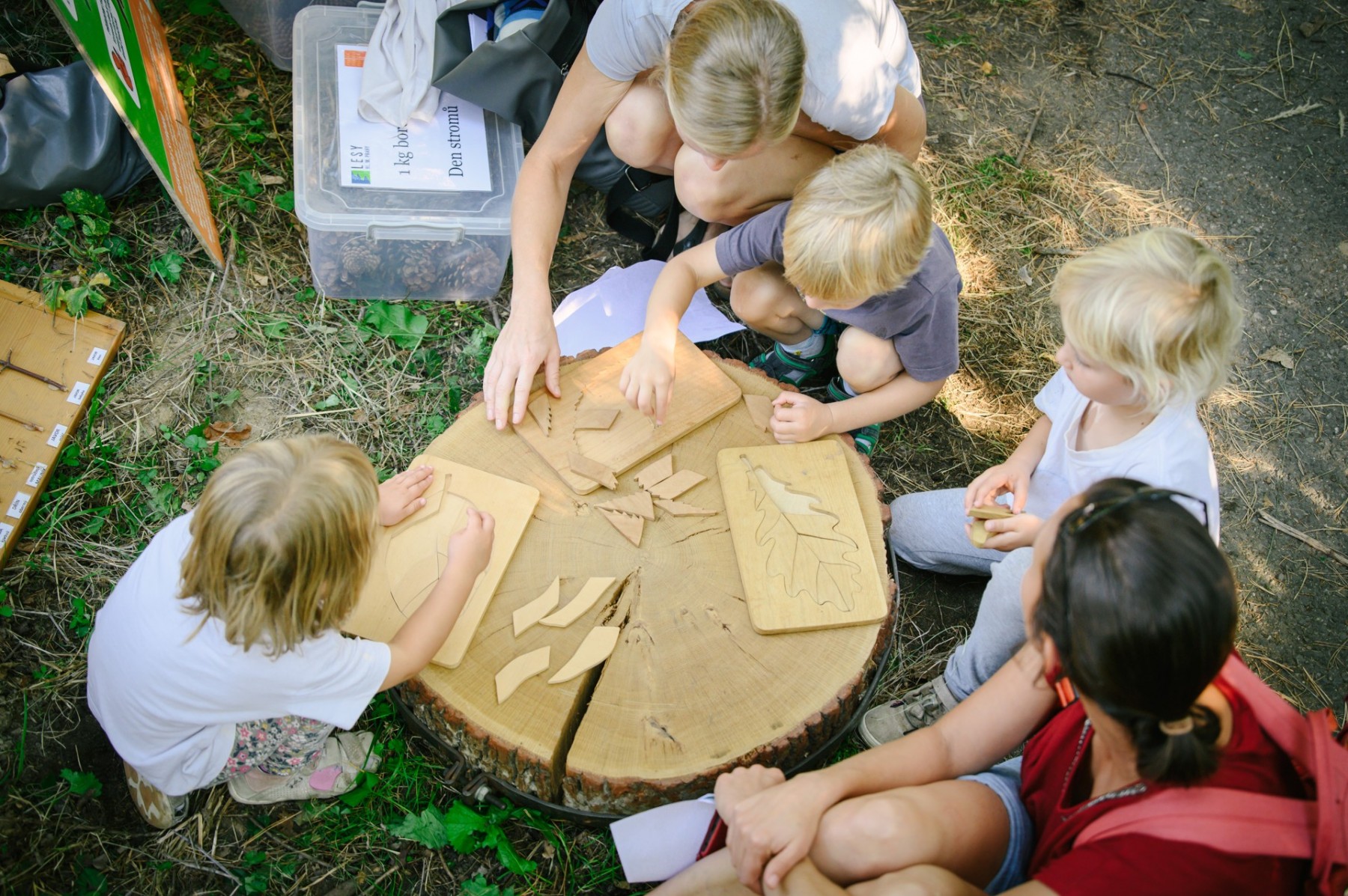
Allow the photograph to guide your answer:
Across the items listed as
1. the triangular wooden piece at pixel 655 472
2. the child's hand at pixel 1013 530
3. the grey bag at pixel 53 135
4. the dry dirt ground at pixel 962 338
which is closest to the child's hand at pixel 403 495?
the triangular wooden piece at pixel 655 472

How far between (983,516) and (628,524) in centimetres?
85

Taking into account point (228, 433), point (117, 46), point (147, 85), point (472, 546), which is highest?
point (117, 46)

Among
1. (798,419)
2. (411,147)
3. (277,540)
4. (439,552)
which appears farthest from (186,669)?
(411,147)

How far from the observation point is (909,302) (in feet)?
7.39

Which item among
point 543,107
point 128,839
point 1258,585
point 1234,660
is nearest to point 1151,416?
point 1234,660

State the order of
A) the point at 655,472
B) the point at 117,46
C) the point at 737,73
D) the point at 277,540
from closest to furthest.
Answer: the point at 277,540
the point at 737,73
the point at 655,472
the point at 117,46

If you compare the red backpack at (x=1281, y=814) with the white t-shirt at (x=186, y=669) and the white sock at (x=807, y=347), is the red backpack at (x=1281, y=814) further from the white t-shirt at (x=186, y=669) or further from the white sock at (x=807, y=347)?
the white sock at (x=807, y=347)

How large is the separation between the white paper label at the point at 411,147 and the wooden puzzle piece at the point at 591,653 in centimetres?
154

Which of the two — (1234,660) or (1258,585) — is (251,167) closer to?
(1234,660)

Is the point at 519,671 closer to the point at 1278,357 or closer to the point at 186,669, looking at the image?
the point at 186,669

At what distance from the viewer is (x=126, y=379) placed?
2.72 metres

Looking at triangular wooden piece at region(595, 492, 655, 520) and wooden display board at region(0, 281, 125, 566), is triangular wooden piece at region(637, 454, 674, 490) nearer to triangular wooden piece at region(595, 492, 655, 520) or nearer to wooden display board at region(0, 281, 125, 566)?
triangular wooden piece at region(595, 492, 655, 520)

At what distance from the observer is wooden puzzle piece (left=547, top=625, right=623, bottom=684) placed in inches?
74.1

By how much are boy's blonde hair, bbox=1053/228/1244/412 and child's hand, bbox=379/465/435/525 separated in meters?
1.44
